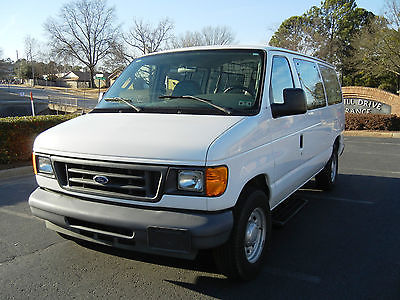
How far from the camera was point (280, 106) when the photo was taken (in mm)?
3424

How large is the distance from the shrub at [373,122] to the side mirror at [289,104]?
46.4 feet

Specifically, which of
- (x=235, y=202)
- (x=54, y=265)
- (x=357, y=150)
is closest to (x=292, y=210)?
(x=235, y=202)

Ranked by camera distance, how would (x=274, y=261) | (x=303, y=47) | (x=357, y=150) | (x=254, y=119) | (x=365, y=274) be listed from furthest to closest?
(x=303, y=47) < (x=357, y=150) < (x=274, y=261) < (x=365, y=274) < (x=254, y=119)

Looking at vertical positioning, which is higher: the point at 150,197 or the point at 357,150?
the point at 150,197

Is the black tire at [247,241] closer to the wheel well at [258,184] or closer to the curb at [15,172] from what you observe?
the wheel well at [258,184]

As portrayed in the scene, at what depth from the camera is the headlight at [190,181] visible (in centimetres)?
255

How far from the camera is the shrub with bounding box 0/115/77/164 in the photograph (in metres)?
7.70

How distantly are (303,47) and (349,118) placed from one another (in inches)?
829

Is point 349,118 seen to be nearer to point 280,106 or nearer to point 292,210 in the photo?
point 292,210

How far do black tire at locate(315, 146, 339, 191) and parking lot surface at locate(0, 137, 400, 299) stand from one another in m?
0.98

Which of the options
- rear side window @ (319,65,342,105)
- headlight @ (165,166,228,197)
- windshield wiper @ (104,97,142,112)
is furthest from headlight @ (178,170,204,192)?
rear side window @ (319,65,342,105)

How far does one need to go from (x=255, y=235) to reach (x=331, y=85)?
380cm

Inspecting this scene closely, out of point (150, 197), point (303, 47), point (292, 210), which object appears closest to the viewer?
point (150, 197)

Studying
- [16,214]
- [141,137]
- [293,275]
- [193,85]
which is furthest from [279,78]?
[16,214]
